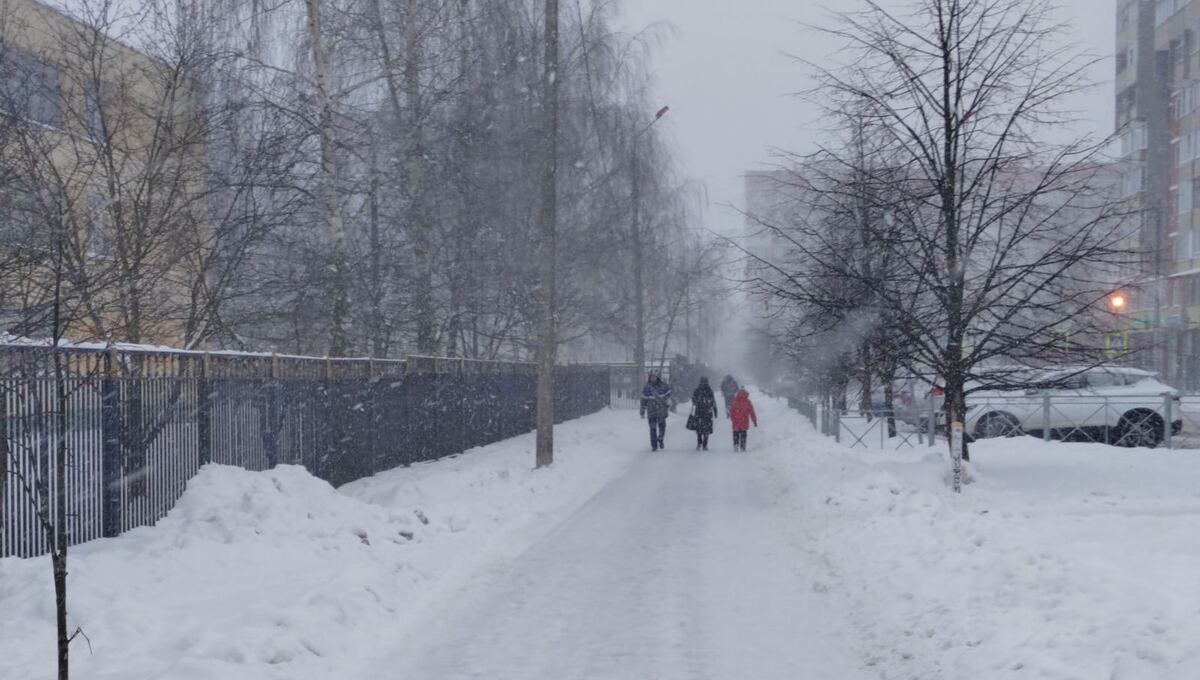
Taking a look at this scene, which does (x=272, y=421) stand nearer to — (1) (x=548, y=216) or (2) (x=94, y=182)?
(2) (x=94, y=182)

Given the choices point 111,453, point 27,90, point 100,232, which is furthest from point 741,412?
point 111,453

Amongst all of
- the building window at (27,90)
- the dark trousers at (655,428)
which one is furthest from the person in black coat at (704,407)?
the building window at (27,90)

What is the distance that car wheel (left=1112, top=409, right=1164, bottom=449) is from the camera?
868 inches

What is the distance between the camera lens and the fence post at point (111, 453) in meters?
9.56

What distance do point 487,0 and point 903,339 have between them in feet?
50.8

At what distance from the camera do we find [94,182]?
12852 millimetres

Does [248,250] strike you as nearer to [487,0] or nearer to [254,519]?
[254,519]

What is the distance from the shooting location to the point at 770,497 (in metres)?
16.9

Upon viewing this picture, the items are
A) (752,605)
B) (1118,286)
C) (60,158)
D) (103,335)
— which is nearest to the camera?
(752,605)

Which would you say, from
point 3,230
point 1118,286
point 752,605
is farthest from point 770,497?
point 3,230

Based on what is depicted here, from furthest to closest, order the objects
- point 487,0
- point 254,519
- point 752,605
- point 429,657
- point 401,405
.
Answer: point 487,0, point 401,405, point 254,519, point 752,605, point 429,657

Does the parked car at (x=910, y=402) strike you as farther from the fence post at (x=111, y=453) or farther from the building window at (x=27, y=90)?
the fence post at (x=111, y=453)

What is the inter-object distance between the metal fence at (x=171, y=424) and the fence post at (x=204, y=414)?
0.01 meters

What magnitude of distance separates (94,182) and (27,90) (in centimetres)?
173
